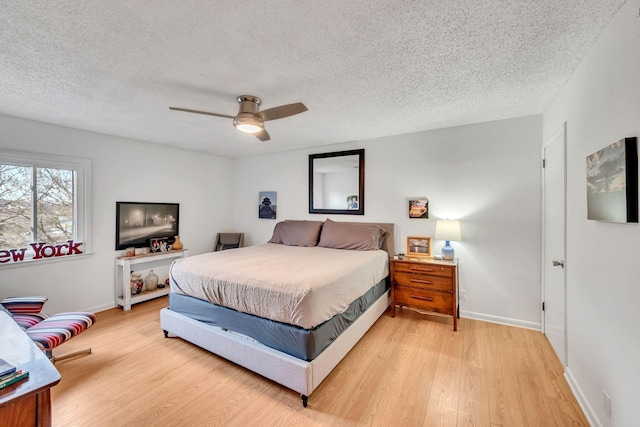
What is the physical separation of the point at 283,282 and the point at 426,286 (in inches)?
74.9

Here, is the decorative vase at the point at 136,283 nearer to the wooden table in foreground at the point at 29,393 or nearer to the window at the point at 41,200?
the window at the point at 41,200

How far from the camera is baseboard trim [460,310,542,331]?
291 cm

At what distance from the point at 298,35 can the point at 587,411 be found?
3.05m

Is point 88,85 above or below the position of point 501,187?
above

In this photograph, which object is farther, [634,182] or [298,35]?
[298,35]

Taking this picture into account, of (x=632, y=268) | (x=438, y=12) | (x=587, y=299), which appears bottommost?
(x=587, y=299)

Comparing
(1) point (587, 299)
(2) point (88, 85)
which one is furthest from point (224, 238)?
(1) point (587, 299)

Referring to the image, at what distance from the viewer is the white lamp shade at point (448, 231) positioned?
3.05 meters

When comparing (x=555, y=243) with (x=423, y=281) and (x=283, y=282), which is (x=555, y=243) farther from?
(x=283, y=282)

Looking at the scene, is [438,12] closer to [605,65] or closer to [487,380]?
[605,65]

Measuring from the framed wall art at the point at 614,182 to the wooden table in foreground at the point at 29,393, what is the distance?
2.70m

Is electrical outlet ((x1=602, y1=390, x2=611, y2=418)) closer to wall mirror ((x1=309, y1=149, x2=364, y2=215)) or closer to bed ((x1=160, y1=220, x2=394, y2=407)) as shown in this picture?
bed ((x1=160, y1=220, x2=394, y2=407))

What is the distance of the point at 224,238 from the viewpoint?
5.08 meters

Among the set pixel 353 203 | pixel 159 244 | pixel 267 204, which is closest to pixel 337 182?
pixel 353 203
